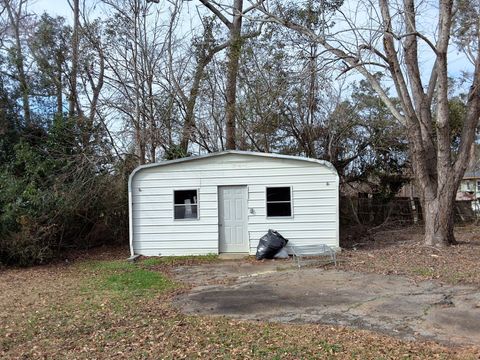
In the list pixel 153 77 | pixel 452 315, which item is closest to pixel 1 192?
pixel 153 77

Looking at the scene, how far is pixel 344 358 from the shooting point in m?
4.75

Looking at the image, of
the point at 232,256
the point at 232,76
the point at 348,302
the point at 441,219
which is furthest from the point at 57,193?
the point at 441,219

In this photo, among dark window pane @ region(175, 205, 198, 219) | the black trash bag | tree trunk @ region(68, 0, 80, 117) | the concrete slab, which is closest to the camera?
the black trash bag

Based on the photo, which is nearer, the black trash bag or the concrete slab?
the black trash bag

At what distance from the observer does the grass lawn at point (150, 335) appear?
4.98 meters

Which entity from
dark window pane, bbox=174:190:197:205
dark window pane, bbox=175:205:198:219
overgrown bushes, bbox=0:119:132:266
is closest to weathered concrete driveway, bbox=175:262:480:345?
dark window pane, bbox=175:205:198:219

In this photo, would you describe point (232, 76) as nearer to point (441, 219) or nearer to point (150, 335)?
point (441, 219)

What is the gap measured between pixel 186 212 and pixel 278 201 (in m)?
2.65

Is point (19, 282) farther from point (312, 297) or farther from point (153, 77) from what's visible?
point (153, 77)

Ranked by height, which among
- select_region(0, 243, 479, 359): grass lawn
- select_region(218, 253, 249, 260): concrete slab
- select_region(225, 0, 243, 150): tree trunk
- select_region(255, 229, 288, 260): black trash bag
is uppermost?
select_region(225, 0, 243, 150): tree trunk

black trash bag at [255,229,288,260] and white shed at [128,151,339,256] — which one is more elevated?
white shed at [128,151,339,256]

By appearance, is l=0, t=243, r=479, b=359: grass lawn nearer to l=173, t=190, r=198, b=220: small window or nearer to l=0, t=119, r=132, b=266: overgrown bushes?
l=0, t=119, r=132, b=266: overgrown bushes

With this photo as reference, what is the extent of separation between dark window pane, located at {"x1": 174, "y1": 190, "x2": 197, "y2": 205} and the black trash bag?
2.37m

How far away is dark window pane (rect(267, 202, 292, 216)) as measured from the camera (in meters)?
13.0
